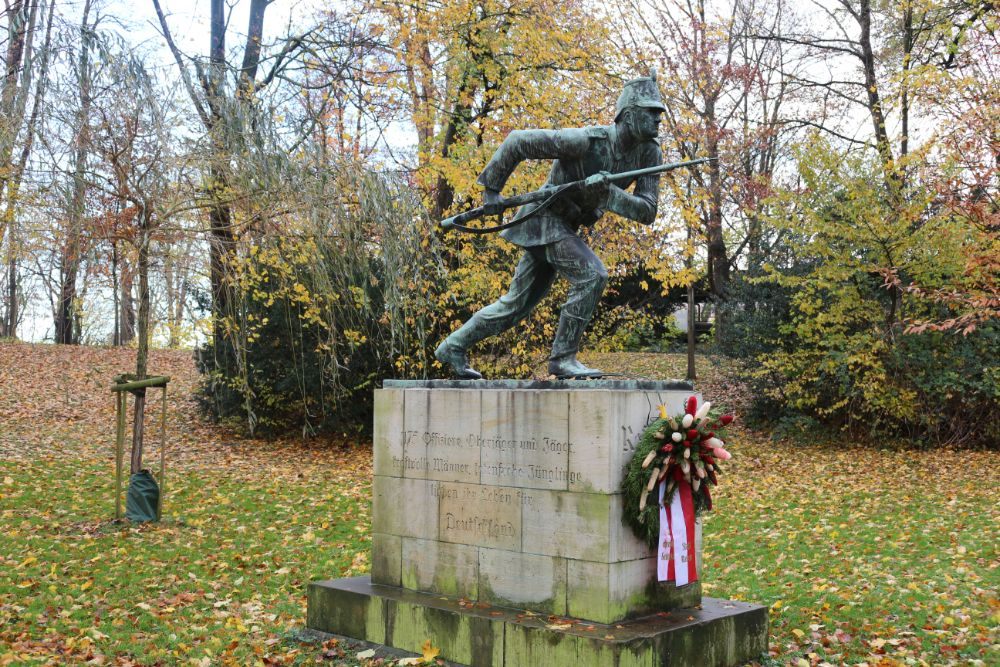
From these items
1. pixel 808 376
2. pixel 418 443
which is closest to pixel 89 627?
pixel 418 443

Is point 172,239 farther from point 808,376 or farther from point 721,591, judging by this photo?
point 808,376

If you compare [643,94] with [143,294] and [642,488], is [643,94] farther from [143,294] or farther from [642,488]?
[143,294]

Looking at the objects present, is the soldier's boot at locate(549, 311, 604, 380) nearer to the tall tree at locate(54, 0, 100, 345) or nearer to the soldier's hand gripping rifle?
the soldier's hand gripping rifle

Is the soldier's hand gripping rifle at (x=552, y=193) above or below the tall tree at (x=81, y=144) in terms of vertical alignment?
below

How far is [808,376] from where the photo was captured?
57.3 ft

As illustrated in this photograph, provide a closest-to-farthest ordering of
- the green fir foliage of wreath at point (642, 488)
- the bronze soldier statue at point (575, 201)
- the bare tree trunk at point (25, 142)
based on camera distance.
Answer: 1. the green fir foliage of wreath at point (642, 488)
2. the bronze soldier statue at point (575, 201)
3. the bare tree trunk at point (25, 142)

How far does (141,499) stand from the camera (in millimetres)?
10359

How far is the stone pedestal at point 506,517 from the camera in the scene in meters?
5.61

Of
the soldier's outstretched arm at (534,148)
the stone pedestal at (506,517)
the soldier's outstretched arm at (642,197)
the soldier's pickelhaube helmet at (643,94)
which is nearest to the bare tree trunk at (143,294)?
the stone pedestal at (506,517)

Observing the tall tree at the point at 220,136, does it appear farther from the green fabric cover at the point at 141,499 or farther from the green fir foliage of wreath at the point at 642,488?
the green fir foliage of wreath at the point at 642,488

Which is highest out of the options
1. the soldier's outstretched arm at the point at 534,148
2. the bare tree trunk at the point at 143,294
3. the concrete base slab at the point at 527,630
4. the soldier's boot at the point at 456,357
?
the soldier's outstretched arm at the point at 534,148

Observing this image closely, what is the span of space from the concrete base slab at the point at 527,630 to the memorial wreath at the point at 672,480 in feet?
1.16

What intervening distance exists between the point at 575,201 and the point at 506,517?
215cm

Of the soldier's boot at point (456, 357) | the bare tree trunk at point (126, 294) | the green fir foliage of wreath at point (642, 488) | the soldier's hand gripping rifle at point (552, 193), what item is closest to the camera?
the green fir foliage of wreath at point (642, 488)
